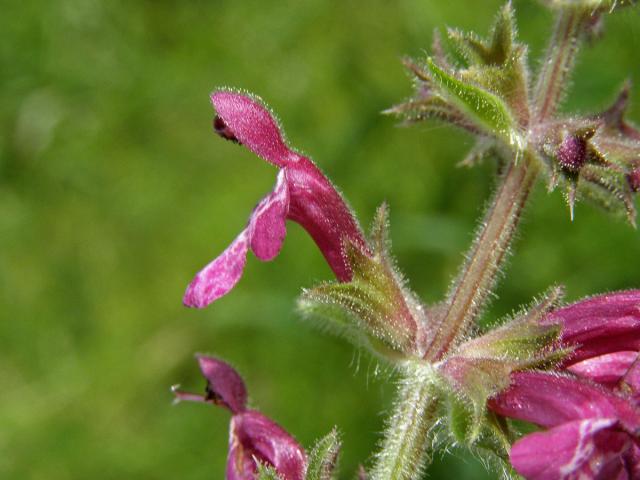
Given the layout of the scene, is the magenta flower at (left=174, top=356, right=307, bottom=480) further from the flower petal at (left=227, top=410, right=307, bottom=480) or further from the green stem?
the green stem

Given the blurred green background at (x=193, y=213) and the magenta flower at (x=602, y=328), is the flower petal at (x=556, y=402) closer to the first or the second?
the magenta flower at (x=602, y=328)

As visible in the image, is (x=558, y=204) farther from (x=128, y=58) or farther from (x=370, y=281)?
(x=128, y=58)

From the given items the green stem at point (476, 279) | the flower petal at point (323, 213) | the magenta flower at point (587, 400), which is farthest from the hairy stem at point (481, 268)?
the flower petal at point (323, 213)

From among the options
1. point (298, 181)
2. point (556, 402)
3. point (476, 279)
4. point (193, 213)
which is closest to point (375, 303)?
point (476, 279)

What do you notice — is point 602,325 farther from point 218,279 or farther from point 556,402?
point 218,279

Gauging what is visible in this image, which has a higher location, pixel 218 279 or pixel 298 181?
pixel 298 181

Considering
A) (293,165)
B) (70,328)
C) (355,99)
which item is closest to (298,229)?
(355,99)
